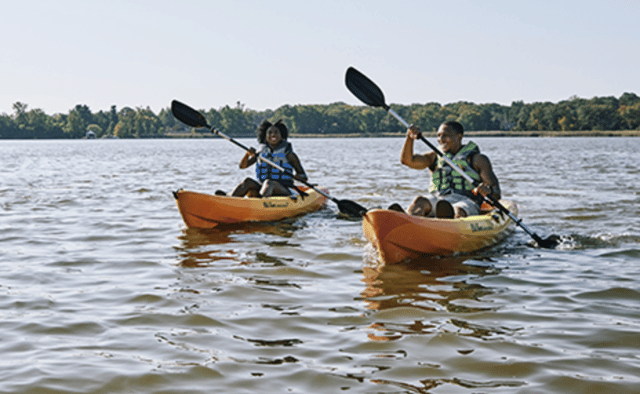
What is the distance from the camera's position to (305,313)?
4.69 meters

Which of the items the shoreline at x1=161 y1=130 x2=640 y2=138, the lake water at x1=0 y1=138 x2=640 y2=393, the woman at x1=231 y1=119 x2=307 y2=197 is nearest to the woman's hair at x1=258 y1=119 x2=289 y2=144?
the woman at x1=231 y1=119 x2=307 y2=197

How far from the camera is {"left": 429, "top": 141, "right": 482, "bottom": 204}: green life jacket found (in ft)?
23.9

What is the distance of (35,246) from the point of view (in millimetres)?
7395

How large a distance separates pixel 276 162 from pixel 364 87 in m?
2.23

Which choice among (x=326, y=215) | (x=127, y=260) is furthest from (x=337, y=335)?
(x=326, y=215)

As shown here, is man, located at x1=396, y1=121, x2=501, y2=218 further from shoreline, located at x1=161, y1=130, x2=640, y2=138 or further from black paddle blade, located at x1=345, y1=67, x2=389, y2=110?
shoreline, located at x1=161, y1=130, x2=640, y2=138

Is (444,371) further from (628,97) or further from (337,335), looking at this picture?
(628,97)

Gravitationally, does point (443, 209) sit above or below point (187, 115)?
below

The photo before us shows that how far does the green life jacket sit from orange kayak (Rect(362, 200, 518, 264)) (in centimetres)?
47

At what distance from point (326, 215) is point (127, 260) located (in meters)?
4.16

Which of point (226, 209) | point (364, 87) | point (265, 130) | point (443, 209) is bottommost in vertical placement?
point (226, 209)

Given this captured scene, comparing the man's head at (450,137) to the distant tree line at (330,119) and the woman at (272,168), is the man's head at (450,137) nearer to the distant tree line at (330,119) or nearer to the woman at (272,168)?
the woman at (272,168)

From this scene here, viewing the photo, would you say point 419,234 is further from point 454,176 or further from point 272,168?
point 272,168

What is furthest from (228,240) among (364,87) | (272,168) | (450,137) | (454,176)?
(450,137)
